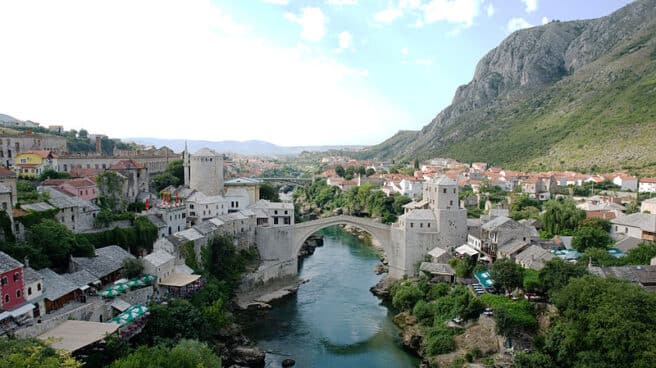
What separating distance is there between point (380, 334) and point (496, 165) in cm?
4890

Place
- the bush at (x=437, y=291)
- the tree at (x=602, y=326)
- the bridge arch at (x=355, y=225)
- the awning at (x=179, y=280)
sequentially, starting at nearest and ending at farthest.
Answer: the tree at (x=602, y=326)
the awning at (x=179, y=280)
the bush at (x=437, y=291)
the bridge arch at (x=355, y=225)

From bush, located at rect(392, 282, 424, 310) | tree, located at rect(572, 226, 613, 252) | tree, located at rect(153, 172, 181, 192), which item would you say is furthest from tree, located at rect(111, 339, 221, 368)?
tree, located at rect(153, 172, 181, 192)

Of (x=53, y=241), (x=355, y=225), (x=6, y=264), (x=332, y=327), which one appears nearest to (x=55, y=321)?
(x=6, y=264)

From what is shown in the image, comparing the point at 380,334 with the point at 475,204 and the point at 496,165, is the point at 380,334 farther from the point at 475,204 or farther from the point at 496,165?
the point at 496,165

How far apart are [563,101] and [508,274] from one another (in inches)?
Answer: 2282

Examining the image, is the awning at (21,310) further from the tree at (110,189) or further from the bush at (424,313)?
the bush at (424,313)

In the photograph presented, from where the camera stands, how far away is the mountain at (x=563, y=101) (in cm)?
5322

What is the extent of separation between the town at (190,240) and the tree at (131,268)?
55 mm

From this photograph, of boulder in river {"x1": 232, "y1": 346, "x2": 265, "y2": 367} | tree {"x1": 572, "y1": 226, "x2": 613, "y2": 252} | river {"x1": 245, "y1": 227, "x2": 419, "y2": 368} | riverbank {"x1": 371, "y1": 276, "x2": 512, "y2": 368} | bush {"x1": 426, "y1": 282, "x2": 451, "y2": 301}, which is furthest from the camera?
tree {"x1": 572, "y1": 226, "x2": 613, "y2": 252}

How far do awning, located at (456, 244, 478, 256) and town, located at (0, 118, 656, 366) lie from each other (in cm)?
26

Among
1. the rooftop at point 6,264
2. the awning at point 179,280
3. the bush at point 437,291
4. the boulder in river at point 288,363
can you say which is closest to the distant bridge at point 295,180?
the bush at point 437,291

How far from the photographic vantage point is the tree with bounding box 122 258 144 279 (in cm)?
1998

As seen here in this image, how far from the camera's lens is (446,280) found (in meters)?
25.7

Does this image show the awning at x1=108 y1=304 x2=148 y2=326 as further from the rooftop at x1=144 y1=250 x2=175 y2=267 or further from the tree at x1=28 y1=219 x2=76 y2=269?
the tree at x1=28 y1=219 x2=76 y2=269
